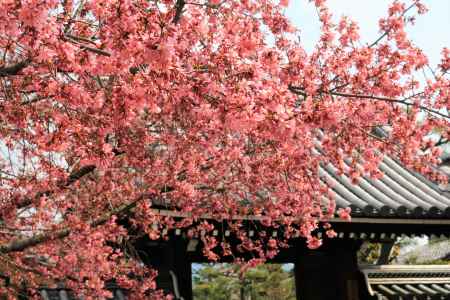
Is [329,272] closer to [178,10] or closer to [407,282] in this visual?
[407,282]

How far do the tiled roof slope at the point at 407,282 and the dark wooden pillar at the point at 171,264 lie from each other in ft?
8.81

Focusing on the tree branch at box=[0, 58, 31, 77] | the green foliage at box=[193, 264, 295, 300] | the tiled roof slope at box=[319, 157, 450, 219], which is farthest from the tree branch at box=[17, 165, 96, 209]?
the green foliage at box=[193, 264, 295, 300]

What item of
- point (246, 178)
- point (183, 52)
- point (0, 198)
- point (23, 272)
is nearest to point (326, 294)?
point (246, 178)

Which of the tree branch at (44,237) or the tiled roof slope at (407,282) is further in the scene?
the tiled roof slope at (407,282)

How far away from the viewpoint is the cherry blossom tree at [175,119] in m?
3.79

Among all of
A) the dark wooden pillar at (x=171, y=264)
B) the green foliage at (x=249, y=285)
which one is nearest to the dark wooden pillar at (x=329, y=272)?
the dark wooden pillar at (x=171, y=264)

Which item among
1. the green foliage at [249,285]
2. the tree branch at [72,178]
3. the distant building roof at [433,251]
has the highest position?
the tree branch at [72,178]

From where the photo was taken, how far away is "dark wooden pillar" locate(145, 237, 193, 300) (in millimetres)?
8367

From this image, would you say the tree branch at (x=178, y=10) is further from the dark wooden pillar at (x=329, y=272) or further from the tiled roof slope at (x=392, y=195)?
the dark wooden pillar at (x=329, y=272)

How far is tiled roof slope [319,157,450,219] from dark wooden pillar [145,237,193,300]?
2081 mm

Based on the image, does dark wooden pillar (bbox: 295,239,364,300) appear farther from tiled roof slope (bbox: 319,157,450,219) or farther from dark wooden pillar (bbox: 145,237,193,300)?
dark wooden pillar (bbox: 145,237,193,300)

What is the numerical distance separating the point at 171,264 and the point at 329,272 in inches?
91.4

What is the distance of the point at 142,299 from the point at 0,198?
84.6 inches

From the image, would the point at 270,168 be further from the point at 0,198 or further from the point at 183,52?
the point at 0,198
